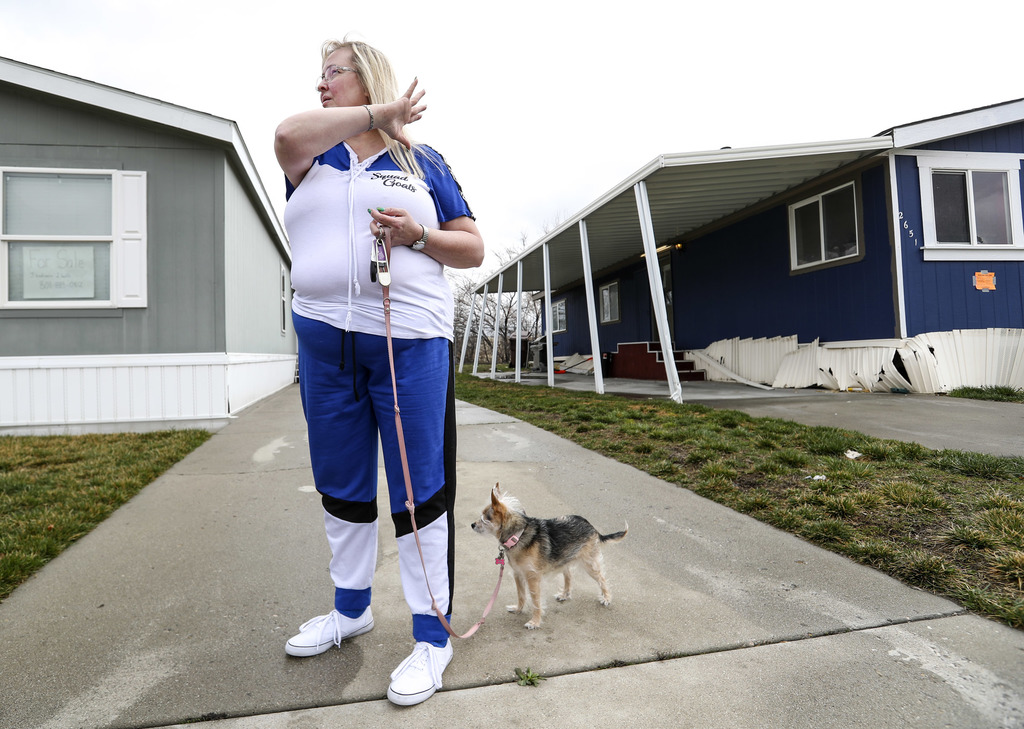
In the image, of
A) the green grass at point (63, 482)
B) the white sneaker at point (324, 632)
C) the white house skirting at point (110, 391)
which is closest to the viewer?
the white sneaker at point (324, 632)

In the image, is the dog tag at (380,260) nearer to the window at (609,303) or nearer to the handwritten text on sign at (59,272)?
the handwritten text on sign at (59,272)

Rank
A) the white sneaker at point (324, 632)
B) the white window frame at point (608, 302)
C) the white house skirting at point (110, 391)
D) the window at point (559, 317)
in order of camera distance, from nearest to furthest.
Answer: the white sneaker at point (324, 632) < the white house skirting at point (110, 391) < the white window frame at point (608, 302) < the window at point (559, 317)

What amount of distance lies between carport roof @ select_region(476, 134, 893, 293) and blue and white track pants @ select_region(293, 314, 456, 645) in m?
6.61

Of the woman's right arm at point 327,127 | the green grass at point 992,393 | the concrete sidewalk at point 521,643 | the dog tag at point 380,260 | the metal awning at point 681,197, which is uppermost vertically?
the metal awning at point 681,197

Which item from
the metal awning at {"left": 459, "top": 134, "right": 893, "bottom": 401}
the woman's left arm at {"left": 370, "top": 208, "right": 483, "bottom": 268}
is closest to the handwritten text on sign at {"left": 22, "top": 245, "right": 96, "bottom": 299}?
the woman's left arm at {"left": 370, "top": 208, "right": 483, "bottom": 268}

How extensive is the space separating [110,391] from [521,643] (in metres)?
6.33

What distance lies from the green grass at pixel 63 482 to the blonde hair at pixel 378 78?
7.62ft

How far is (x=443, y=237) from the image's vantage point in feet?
5.35

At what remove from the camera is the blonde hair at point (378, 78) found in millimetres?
1646

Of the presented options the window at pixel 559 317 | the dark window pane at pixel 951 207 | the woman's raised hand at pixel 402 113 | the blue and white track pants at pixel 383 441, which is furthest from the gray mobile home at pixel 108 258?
the window at pixel 559 317

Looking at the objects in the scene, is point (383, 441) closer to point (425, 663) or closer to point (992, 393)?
point (425, 663)

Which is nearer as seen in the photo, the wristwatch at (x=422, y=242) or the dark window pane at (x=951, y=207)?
the wristwatch at (x=422, y=242)

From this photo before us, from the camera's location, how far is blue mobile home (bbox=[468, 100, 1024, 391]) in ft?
24.6

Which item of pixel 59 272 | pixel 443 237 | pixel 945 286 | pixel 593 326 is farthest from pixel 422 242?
pixel 945 286
